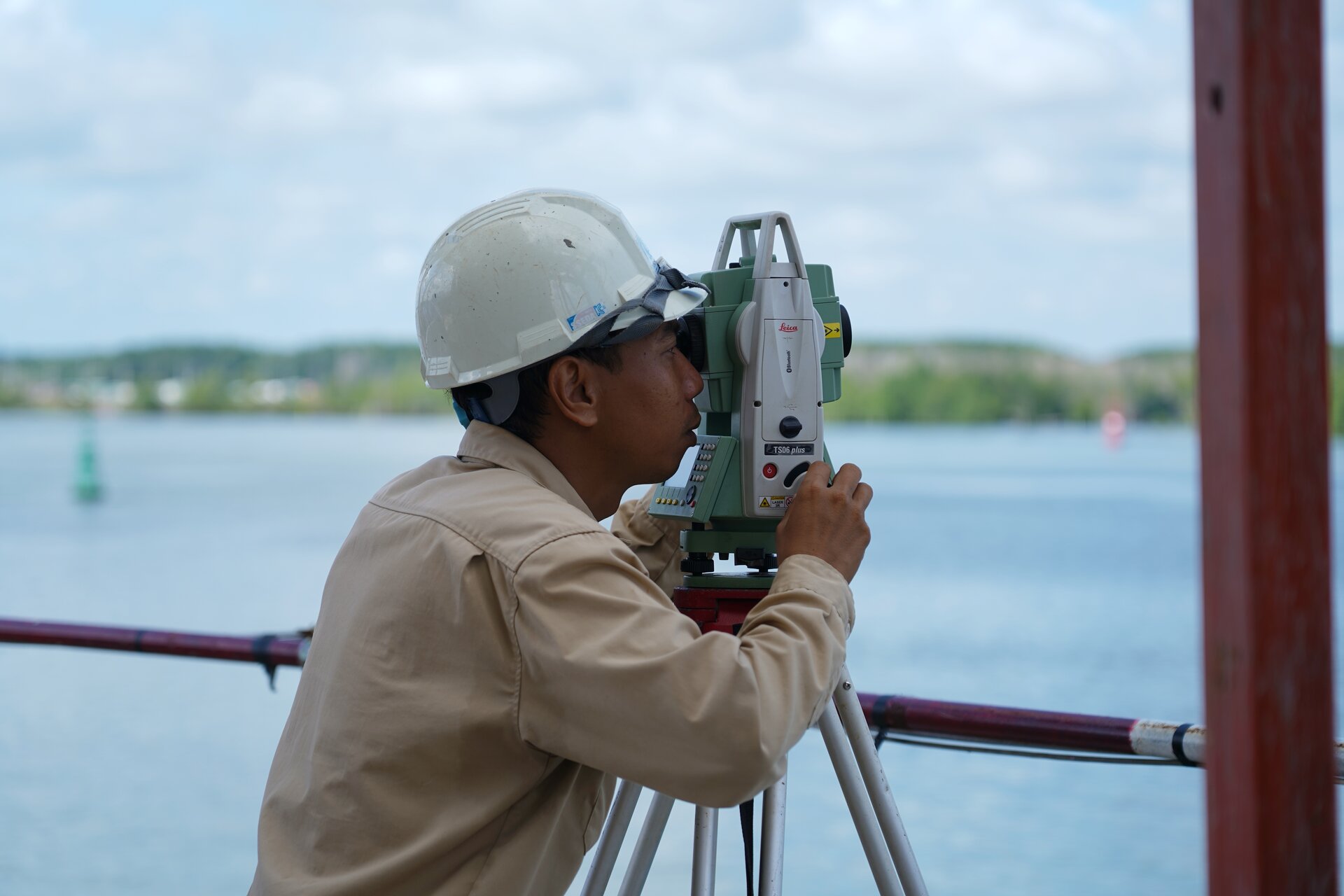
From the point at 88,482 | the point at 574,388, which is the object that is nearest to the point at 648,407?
the point at 574,388

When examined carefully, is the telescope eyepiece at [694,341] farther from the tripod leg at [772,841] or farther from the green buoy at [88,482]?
the green buoy at [88,482]

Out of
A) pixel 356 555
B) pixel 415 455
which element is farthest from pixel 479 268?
pixel 415 455

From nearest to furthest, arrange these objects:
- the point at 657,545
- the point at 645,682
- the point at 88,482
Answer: the point at 645,682, the point at 657,545, the point at 88,482

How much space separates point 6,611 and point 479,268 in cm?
1723

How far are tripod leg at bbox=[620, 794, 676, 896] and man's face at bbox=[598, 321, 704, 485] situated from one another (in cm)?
44

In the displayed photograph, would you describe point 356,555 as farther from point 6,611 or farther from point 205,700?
point 6,611

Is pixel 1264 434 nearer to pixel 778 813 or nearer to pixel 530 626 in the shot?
pixel 530 626

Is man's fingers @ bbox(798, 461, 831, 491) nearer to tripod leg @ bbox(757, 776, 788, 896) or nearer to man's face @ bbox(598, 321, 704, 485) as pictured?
man's face @ bbox(598, 321, 704, 485)

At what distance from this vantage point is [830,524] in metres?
1.51

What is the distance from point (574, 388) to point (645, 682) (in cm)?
44

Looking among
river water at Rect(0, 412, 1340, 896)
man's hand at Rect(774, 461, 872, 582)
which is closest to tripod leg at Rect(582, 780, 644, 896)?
man's hand at Rect(774, 461, 872, 582)

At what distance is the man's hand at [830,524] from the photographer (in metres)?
1.49

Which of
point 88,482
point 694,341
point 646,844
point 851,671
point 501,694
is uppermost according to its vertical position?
point 694,341

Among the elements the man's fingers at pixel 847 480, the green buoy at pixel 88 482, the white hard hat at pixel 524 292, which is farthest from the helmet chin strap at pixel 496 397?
the green buoy at pixel 88 482
